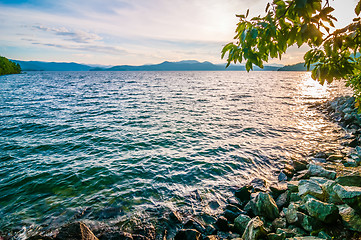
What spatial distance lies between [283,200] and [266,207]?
1.09 m

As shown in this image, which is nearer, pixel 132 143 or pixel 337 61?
pixel 337 61

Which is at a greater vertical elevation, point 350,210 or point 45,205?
point 350,210

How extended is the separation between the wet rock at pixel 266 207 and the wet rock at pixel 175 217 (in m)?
2.89

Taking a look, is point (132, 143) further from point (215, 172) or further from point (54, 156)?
point (215, 172)

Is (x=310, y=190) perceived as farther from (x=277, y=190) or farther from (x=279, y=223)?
(x=279, y=223)

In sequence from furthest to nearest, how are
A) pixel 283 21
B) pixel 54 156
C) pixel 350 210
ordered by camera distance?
pixel 54 156
pixel 350 210
pixel 283 21

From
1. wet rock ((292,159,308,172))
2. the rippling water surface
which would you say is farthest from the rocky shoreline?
the rippling water surface

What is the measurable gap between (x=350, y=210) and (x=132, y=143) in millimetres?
12606

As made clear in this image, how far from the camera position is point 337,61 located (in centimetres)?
357

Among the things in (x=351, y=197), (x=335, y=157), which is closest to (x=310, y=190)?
(x=351, y=197)

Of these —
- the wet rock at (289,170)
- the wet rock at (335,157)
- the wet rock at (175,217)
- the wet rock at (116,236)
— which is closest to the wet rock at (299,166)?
the wet rock at (289,170)

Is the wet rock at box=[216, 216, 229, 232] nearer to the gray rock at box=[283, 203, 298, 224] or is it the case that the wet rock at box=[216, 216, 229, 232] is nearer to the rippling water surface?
the rippling water surface

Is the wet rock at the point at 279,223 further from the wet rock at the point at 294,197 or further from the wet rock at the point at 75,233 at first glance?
the wet rock at the point at 75,233

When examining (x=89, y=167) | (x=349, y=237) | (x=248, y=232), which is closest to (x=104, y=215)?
(x=89, y=167)
